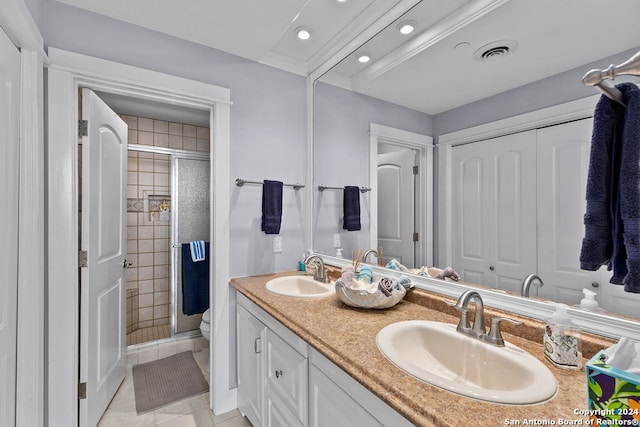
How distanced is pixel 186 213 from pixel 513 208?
2.86 meters

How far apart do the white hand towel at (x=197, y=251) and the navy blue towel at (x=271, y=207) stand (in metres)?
1.24

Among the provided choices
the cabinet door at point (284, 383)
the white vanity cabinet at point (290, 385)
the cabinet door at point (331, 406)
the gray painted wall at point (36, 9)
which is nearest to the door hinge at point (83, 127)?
the gray painted wall at point (36, 9)

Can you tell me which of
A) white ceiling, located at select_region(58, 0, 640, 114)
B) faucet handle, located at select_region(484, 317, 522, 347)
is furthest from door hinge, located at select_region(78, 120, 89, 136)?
faucet handle, located at select_region(484, 317, 522, 347)

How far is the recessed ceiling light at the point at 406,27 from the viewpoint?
4.90 feet

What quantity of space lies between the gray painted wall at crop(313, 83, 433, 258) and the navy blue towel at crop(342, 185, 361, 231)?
0.11 ft

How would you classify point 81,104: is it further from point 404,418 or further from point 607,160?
point 607,160

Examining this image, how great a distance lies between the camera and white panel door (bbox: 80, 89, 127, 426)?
1633 mm

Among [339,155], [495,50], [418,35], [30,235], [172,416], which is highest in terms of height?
[418,35]

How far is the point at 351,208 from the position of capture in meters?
2.06

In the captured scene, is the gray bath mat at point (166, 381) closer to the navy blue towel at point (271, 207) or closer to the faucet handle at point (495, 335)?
the navy blue towel at point (271, 207)

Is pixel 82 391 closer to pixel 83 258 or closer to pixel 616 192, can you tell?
pixel 83 258

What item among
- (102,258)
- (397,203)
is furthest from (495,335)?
(102,258)

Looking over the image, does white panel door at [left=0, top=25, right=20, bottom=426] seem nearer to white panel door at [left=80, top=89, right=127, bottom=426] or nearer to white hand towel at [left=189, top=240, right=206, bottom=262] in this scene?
white panel door at [left=80, top=89, right=127, bottom=426]

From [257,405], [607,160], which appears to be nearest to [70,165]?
[257,405]
